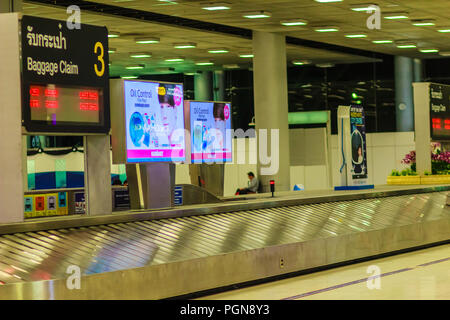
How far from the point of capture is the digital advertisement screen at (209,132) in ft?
48.5

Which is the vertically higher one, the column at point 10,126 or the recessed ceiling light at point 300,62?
the recessed ceiling light at point 300,62

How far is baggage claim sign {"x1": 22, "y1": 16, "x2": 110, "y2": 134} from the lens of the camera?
26.2 ft

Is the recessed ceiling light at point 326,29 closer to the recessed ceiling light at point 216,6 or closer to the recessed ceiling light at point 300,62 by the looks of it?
the recessed ceiling light at point 216,6

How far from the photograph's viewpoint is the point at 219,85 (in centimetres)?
3069

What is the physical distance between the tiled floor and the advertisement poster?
15.1ft

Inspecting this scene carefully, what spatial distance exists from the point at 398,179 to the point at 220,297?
10775 mm

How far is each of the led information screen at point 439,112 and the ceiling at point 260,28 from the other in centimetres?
175

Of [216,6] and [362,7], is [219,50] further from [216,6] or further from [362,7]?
[362,7]

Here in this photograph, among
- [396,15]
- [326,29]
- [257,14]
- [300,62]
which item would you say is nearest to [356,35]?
[326,29]

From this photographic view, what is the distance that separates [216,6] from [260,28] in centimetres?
377

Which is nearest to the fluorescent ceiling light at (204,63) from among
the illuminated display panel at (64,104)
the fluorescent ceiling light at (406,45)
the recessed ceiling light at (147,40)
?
the recessed ceiling light at (147,40)

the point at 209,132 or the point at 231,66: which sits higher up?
the point at 231,66
